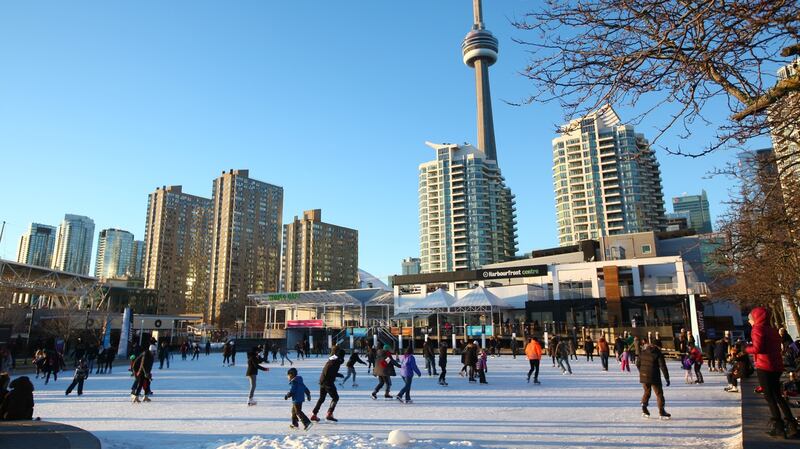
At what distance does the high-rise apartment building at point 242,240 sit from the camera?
135625mm

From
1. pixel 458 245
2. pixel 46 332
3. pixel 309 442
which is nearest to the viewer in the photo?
pixel 309 442

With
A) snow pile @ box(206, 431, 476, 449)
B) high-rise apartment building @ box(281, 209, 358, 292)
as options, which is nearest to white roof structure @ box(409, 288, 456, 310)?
snow pile @ box(206, 431, 476, 449)

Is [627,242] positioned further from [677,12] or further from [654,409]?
[677,12]

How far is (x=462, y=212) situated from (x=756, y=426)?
119m

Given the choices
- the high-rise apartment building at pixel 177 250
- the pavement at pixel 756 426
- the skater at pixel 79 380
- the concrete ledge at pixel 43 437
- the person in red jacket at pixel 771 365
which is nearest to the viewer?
the pavement at pixel 756 426

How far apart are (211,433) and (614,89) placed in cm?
803

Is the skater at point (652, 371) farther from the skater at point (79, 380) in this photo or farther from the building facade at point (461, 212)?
the building facade at point (461, 212)

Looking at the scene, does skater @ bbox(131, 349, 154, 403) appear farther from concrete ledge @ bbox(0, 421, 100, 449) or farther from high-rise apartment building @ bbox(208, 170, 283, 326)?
high-rise apartment building @ bbox(208, 170, 283, 326)

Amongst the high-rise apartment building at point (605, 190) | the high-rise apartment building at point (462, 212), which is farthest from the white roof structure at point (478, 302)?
the high-rise apartment building at point (462, 212)

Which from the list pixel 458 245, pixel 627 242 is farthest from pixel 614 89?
pixel 458 245

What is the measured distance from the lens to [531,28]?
17.7 ft

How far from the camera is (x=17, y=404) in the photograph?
28.8 ft

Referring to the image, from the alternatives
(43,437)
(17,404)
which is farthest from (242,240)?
(43,437)

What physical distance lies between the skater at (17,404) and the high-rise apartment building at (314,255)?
14940 centimetres
